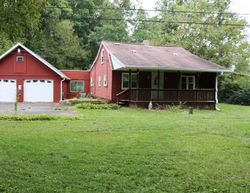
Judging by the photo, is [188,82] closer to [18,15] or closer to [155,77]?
[155,77]

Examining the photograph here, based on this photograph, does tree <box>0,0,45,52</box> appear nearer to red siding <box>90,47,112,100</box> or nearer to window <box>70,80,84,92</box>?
red siding <box>90,47,112,100</box>

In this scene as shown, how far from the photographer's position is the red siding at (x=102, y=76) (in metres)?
27.9

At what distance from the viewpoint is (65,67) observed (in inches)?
1783

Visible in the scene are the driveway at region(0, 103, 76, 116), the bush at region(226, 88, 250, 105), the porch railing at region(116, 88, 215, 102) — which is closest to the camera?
the driveway at region(0, 103, 76, 116)

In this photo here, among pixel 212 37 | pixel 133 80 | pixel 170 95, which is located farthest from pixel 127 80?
pixel 212 37

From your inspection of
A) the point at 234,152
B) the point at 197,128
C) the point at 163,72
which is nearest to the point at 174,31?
the point at 163,72

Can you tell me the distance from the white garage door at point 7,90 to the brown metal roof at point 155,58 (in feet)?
28.4

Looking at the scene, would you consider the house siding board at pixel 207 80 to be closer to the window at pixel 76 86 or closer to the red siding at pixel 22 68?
the red siding at pixel 22 68

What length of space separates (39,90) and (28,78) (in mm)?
1357

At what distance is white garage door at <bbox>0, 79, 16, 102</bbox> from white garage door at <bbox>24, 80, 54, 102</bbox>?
40.0 inches

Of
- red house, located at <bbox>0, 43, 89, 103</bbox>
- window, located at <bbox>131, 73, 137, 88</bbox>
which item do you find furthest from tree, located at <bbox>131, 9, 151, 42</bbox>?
window, located at <bbox>131, 73, 137, 88</bbox>

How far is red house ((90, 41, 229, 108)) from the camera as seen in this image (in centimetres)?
2480

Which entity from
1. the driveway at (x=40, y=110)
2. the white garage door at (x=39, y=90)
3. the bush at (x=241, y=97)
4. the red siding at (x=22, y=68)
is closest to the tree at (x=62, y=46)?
the red siding at (x=22, y=68)

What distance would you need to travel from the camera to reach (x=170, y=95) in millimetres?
25375
